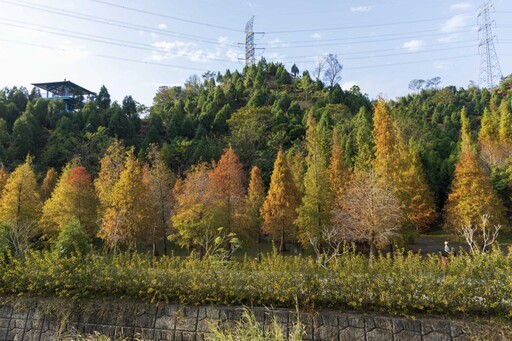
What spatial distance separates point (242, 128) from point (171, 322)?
1565 inches

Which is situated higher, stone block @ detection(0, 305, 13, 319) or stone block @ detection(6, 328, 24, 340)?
stone block @ detection(0, 305, 13, 319)

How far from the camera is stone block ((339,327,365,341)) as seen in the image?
6641 millimetres

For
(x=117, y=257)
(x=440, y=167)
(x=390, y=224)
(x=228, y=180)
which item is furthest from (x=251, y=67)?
(x=117, y=257)

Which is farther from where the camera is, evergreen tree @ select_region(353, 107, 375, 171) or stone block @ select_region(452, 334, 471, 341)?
evergreen tree @ select_region(353, 107, 375, 171)

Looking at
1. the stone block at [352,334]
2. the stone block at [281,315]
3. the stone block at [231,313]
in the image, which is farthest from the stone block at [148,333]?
the stone block at [352,334]

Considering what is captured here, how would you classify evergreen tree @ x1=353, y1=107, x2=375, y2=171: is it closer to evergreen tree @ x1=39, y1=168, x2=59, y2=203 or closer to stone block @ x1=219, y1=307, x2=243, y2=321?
stone block @ x1=219, y1=307, x2=243, y2=321

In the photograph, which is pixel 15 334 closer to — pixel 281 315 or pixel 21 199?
pixel 281 315

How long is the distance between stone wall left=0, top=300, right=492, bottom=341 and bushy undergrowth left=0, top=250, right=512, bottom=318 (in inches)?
8.8

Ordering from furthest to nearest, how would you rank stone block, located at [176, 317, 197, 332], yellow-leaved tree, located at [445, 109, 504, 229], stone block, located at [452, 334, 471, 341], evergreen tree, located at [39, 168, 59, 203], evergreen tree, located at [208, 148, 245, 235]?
evergreen tree, located at [39, 168, 59, 203], evergreen tree, located at [208, 148, 245, 235], yellow-leaved tree, located at [445, 109, 504, 229], stone block, located at [176, 317, 197, 332], stone block, located at [452, 334, 471, 341]

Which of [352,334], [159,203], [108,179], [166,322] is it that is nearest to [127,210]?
[159,203]

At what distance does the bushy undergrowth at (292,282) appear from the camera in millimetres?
6586

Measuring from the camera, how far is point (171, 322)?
7.28 metres

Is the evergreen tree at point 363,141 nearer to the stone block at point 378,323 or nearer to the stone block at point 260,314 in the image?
the stone block at point 378,323

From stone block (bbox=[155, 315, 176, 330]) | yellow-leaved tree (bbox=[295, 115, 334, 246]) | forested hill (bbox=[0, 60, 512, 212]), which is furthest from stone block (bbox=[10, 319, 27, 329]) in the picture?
forested hill (bbox=[0, 60, 512, 212])
